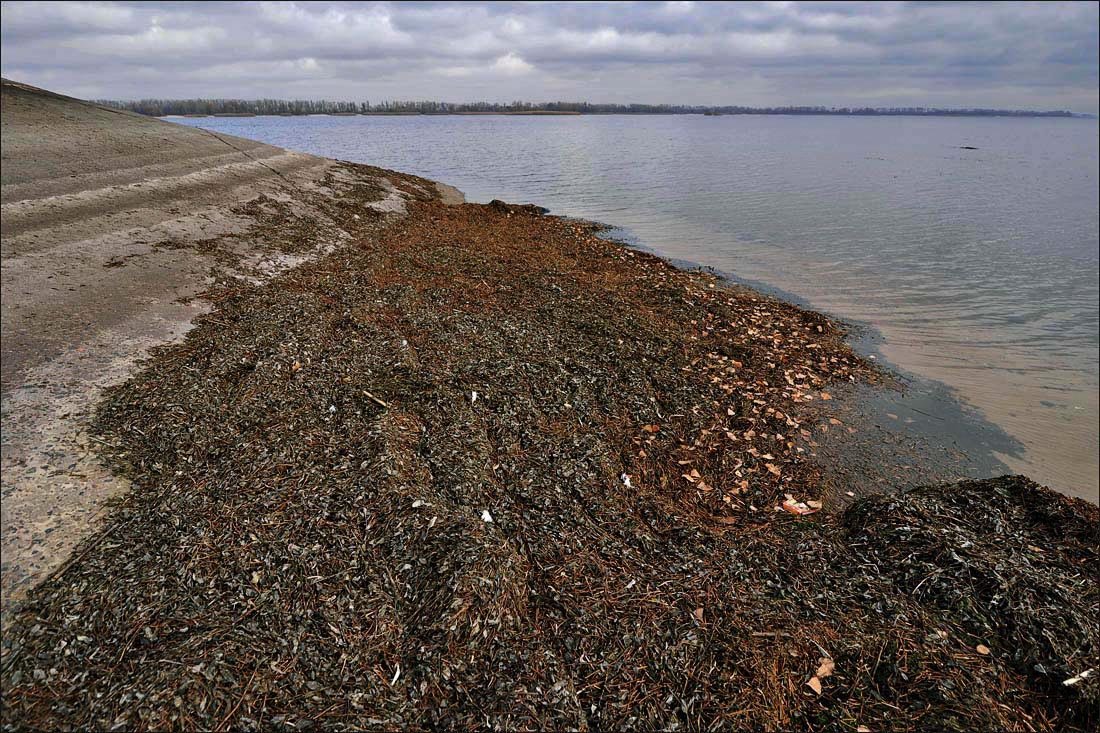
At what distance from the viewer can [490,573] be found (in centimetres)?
427

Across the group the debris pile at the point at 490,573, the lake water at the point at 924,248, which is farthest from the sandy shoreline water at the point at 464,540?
the lake water at the point at 924,248

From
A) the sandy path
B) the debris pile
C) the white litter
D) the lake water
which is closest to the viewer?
the debris pile

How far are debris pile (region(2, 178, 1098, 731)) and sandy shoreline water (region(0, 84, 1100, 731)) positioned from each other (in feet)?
0.08

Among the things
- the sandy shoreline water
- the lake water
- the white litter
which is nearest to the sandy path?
the sandy shoreline water

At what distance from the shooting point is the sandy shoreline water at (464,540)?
11.4ft

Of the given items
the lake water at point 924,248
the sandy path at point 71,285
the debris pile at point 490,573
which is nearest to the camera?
the debris pile at point 490,573

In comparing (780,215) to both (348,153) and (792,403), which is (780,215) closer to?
(792,403)

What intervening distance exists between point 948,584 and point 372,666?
474 cm

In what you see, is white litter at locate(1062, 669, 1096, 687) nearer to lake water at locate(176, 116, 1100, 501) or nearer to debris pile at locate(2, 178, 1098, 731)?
debris pile at locate(2, 178, 1098, 731)

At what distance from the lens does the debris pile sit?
343 cm

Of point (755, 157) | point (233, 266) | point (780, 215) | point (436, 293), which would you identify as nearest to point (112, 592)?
point (436, 293)

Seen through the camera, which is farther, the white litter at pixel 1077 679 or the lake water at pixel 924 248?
the lake water at pixel 924 248

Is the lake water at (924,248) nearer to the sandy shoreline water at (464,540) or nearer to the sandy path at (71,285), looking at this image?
the sandy shoreline water at (464,540)

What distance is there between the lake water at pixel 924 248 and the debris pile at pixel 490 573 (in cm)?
473
